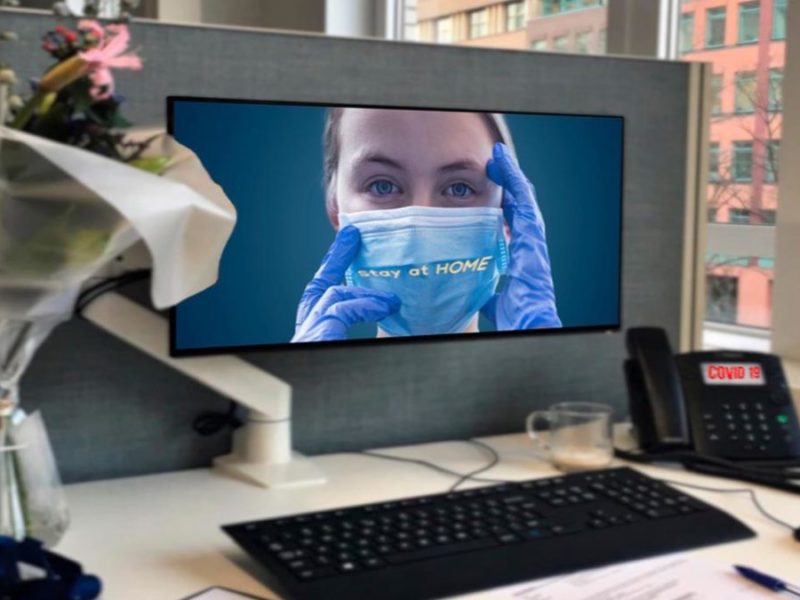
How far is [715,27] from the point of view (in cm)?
188

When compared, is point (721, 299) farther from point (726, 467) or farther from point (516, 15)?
point (516, 15)

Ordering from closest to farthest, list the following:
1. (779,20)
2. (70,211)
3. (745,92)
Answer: (70,211) < (779,20) < (745,92)

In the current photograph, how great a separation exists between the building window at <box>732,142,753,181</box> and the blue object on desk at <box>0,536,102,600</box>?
1335 mm

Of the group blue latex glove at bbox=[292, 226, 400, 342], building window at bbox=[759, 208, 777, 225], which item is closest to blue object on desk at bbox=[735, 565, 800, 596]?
blue latex glove at bbox=[292, 226, 400, 342]

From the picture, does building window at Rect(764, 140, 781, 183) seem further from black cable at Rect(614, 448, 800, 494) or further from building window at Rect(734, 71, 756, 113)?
black cable at Rect(614, 448, 800, 494)

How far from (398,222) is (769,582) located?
560 mm

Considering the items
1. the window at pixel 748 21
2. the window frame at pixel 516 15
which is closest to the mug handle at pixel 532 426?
the window at pixel 748 21

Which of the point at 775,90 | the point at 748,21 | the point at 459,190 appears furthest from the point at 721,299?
the point at 459,190

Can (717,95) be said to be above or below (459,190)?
above

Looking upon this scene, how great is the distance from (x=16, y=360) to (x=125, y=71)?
16.1 inches

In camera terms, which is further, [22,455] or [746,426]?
[746,426]

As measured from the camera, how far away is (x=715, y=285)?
74.5 inches

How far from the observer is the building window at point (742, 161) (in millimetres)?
1791

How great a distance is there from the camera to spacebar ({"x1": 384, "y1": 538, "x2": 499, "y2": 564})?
3.11ft
